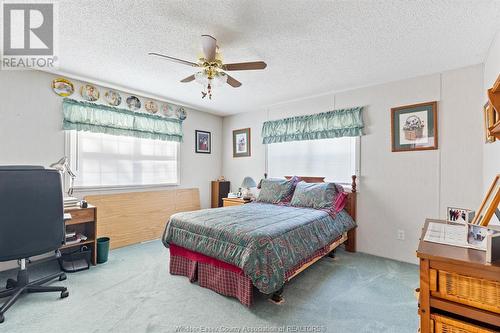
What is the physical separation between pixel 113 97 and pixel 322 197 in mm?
3424

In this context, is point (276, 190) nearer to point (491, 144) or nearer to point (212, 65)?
point (212, 65)

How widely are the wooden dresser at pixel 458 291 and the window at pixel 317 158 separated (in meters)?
2.68

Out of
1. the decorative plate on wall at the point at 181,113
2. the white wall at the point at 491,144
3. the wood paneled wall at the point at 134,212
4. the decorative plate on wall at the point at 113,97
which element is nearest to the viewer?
the white wall at the point at 491,144

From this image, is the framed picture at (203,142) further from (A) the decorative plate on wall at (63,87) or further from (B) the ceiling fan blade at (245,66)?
(B) the ceiling fan blade at (245,66)

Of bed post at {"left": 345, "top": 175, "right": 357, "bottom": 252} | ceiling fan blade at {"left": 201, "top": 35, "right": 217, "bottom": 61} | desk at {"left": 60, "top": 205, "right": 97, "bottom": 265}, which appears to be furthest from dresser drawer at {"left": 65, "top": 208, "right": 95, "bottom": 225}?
bed post at {"left": 345, "top": 175, "right": 357, "bottom": 252}

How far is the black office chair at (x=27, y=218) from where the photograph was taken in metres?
1.92

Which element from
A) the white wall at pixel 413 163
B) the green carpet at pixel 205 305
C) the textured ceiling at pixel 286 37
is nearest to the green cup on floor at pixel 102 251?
the green carpet at pixel 205 305

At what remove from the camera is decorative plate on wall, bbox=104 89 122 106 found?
3596 mm

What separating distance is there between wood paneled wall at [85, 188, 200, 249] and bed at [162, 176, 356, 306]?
1.40 meters

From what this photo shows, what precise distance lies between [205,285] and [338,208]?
6.48ft

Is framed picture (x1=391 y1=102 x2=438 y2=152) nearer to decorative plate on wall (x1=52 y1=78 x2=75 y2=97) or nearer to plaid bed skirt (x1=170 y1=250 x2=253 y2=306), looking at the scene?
plaid bed skirt (x1=170 y1=250 x2=253 y2=306)

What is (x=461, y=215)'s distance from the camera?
163cm

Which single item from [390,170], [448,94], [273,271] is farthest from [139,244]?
[448,94]

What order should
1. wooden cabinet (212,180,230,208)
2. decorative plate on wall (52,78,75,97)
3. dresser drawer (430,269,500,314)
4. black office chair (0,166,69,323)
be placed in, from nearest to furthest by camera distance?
dresser drawer (430,269,500,314) < black office chair (0,166,69,323) < decorative plate on wall (52,78,75,97) < wooden cabinet (212,180,230,208)
